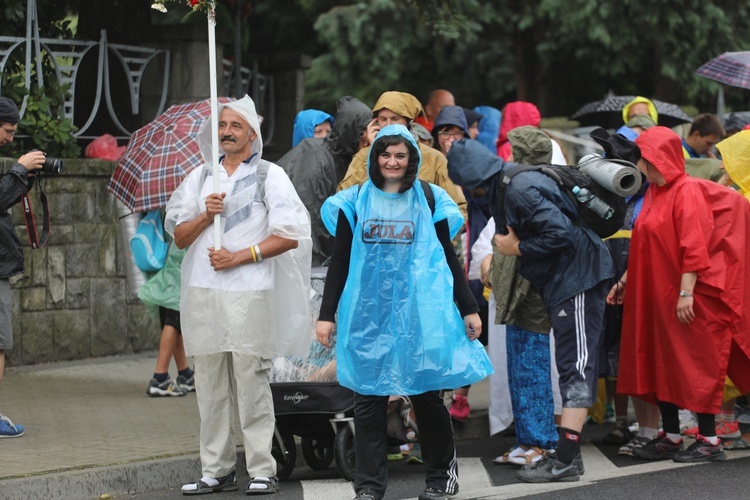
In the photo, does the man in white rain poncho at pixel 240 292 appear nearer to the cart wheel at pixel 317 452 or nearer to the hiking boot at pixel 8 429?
the cart wheel at pixel 317 452

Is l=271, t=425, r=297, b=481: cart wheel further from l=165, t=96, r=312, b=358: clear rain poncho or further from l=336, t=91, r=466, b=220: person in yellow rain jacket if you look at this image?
l=336, t=91, r=466, b=220: person in yellow rain jacket

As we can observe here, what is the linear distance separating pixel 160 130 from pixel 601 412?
351 cm

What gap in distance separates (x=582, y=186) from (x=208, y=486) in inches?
99.1

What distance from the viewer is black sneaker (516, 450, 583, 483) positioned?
23.4 ft

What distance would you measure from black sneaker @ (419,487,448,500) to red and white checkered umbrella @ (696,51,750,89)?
5522mm

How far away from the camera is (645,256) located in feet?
25.9

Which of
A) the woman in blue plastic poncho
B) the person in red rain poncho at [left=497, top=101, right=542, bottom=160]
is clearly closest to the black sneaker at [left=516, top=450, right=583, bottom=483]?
the woman in blue plastic poncho

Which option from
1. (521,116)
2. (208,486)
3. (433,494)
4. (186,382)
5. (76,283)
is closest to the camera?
(433,494)

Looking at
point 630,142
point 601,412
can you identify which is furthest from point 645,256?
point 601,412

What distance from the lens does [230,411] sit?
6980 millimetres

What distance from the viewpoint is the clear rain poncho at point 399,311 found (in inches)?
248

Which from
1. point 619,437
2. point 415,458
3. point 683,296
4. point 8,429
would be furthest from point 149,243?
point 683,296

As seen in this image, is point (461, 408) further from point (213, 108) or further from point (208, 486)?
point (213, 108)

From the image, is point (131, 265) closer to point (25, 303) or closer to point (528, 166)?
point (25, 303)
